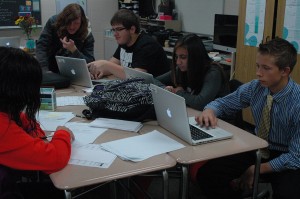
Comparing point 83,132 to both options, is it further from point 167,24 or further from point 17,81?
point 167,24

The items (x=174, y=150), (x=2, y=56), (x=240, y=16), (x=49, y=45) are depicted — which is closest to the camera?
(x=2, y=56)

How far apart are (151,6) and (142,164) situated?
182 inches

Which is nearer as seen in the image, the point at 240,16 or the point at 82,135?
the point at 82,135

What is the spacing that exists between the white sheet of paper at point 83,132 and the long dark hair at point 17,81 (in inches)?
15.0

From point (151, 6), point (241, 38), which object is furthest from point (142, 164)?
point (151, 6)

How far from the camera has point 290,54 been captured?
186 centimetres

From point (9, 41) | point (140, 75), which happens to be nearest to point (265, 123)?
point (140, 75)

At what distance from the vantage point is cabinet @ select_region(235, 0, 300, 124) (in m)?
3.38

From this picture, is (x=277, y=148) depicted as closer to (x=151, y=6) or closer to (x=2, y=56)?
(x=2, y=56)

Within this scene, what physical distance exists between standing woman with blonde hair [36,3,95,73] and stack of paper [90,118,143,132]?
1262 millimetres

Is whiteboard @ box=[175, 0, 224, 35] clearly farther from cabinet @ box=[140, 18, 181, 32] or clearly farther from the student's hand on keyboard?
the student's hand on keyboard

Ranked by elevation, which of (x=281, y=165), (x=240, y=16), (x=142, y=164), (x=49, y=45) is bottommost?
(x=281, y=165)

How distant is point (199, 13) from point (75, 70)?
272 centimetres

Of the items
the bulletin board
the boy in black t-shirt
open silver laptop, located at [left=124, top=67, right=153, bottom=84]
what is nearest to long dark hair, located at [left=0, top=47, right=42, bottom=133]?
→ open silver laptop, located at [left=124, top=67, right=153, bottom=84]
